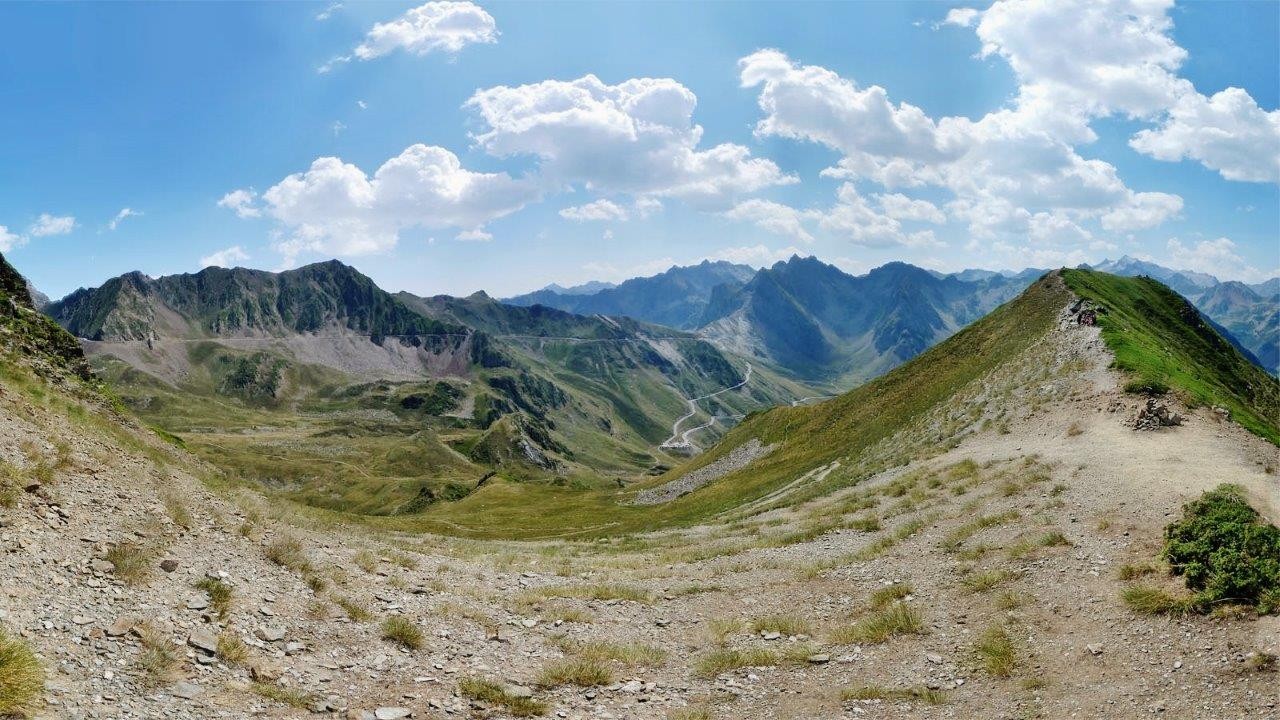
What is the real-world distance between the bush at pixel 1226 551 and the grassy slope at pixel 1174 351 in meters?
24.3

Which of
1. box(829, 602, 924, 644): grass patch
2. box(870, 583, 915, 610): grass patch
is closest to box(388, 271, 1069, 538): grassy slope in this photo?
box(870, 583, 915, 610): grass patch

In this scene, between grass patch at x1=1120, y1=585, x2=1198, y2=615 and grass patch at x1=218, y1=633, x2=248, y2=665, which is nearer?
grass patch at x1=218, y1=633, x2=248, y2=665

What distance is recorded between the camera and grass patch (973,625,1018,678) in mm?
15336

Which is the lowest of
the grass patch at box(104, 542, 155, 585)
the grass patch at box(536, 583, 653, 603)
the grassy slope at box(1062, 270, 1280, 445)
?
the grass patch at box(536, 583, 653, 603)

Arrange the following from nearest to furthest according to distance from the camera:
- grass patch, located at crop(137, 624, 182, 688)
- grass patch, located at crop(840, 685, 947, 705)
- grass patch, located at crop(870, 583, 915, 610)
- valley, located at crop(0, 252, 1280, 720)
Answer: grass patch, located at crop(137, 624, 182, 688) → valley, located at crop(0, 252, 1280, 720) → grass patch, located at crop(840, 685, 947, 705) → grass patch, located at crop(870, 583, 915, 610)

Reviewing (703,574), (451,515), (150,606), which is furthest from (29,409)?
(451,515)

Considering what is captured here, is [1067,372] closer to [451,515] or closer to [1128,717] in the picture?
[1128,717]

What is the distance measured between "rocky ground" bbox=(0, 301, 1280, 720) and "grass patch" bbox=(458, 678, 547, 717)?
0.06 meters

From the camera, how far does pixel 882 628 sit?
18531 millimetres

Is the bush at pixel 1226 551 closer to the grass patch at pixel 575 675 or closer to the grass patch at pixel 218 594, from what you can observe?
the grass patch at pixel 575 675

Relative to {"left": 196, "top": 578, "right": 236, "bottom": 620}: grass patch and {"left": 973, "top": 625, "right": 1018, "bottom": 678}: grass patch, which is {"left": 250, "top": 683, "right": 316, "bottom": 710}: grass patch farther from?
{"left": 973, "top": 625, "right": 1018, "bottom": 678}: grass patch

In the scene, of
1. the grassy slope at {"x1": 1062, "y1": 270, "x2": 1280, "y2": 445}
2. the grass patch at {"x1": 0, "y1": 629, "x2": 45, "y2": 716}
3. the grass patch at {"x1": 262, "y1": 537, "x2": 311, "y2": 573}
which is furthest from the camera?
the grassy slope at {"x1": 1062, "y1": 270, "x2": 1280, "y2": 445}

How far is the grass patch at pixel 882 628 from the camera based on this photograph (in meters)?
18.3

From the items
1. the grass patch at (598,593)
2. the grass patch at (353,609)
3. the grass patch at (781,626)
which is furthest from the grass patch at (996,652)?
the grass patch at (353,609)
